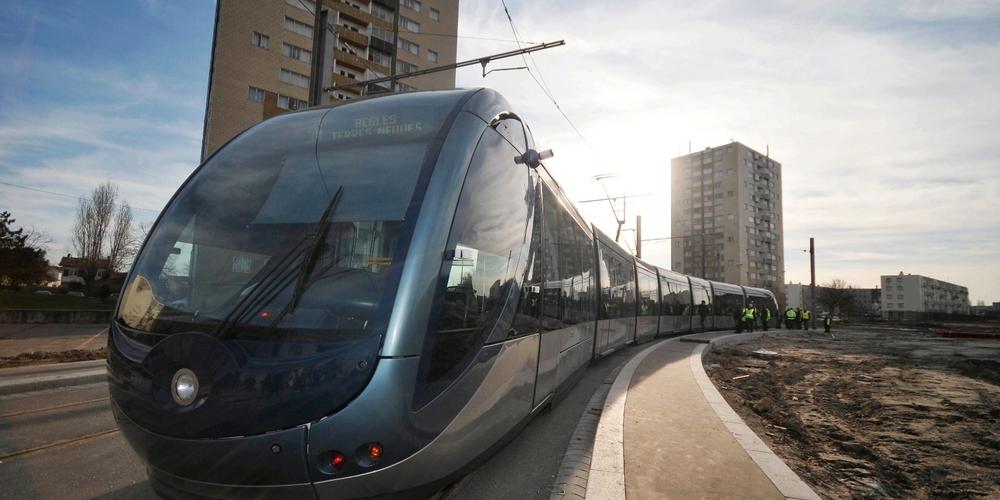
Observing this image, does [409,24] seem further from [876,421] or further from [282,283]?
[282,283]

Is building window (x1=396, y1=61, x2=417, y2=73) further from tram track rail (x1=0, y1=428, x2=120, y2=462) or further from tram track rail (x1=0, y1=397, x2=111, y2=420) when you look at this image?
tram track rail (x1=0, y1=428, x2=120, y2=462)

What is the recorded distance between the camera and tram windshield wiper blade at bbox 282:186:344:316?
274cm

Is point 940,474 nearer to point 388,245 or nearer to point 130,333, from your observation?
point 388,245

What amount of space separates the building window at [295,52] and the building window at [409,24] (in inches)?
434

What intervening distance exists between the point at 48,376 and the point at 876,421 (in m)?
12.1

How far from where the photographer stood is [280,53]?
41.9 meters

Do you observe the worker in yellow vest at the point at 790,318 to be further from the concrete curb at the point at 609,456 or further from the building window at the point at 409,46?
the building window at the point at 409,46

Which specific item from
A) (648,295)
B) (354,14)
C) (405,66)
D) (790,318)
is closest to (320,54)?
(648,295)

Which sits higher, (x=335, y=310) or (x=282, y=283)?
(x=282, y=283)

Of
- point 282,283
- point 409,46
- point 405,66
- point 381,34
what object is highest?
point 381,34

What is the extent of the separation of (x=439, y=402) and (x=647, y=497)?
1.68 metres

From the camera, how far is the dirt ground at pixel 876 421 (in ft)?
15.4

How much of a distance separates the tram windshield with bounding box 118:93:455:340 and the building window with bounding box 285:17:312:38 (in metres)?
44.7

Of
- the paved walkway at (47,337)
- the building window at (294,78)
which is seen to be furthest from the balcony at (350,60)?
the paved walkway at (47,337)
